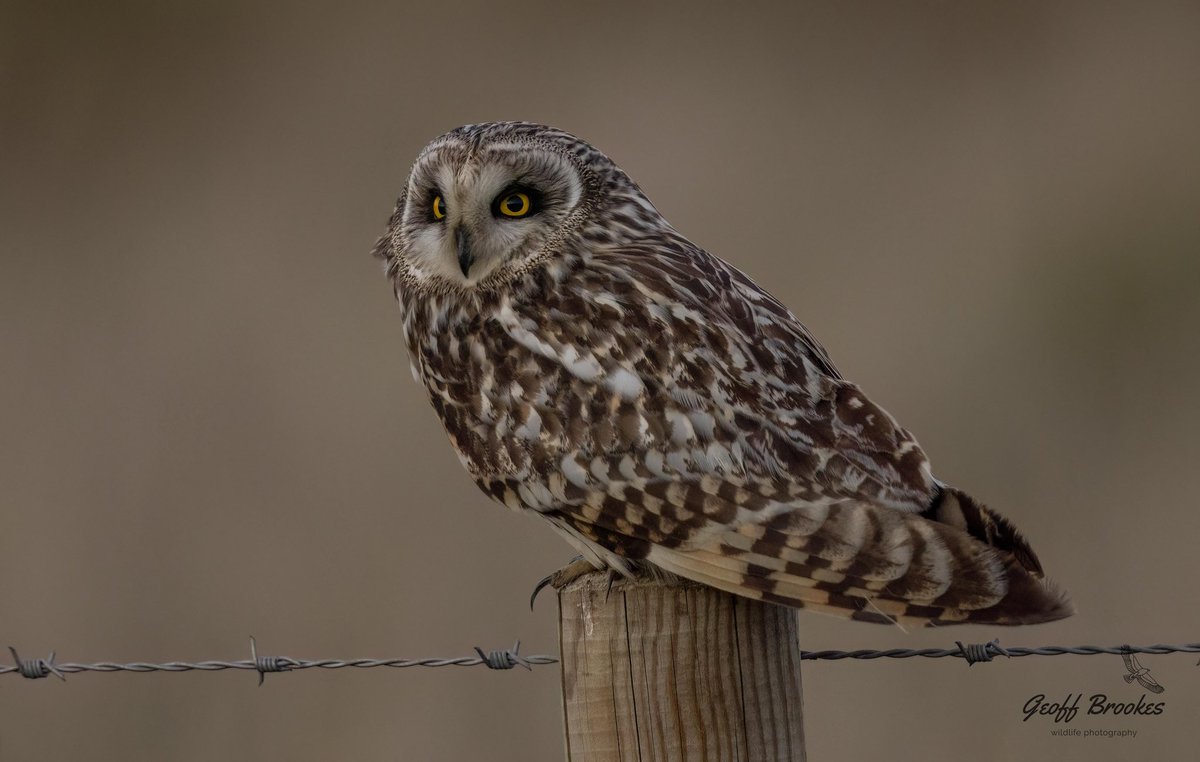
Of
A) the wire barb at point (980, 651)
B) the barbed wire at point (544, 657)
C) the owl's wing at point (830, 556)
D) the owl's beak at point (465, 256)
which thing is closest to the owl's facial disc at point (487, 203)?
the owl's beak at point (465, 256)

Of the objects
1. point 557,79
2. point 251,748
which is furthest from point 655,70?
point 251,748

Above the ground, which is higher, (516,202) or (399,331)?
(399,331)

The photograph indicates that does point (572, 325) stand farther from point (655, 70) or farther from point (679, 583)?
point (655, 70)

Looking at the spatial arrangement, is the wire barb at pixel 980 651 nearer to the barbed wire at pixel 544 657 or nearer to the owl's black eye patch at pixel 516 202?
the barbed wire at pixel 544 657

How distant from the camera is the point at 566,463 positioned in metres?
2.81

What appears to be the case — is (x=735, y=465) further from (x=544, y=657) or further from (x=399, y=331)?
(x=399, y=331)

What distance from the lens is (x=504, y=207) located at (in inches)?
125

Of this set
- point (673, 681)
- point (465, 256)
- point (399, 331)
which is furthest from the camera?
point (399, 331)

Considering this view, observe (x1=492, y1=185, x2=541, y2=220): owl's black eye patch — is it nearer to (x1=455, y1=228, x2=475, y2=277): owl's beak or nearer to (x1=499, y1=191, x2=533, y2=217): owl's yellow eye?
(x1=499, y1=191, x2=533, y2=217): owl's yellow eye

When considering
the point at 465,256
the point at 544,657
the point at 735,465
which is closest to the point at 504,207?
the point at 465,256

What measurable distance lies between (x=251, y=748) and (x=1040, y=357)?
393 cm

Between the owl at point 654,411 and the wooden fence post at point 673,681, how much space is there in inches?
4.0

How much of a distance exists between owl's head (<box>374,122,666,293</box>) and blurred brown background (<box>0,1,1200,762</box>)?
2.78 metres

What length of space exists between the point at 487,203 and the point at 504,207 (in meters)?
0.05
